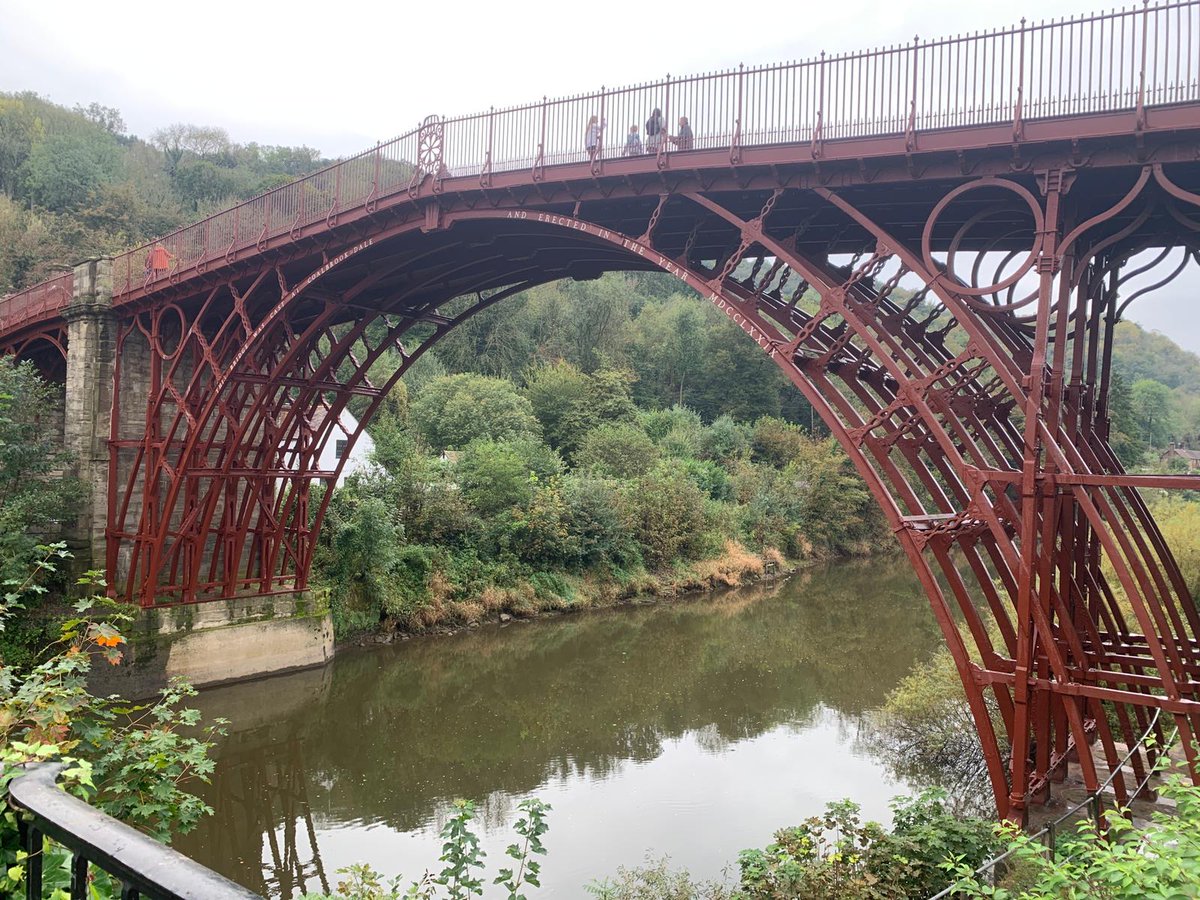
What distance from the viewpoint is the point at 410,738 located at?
15.9 m

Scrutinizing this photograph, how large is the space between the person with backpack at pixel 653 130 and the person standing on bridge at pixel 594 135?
→ 0.60 meters

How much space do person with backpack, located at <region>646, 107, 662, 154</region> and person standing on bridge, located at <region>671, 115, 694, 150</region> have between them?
0.30 meters

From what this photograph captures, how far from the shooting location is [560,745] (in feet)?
50.8

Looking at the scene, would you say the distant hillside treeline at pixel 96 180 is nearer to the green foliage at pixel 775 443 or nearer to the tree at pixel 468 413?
the tree at pixel 468 413

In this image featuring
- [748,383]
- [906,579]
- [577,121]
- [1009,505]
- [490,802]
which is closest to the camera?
[1009,505]

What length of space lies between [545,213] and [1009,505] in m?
7.08

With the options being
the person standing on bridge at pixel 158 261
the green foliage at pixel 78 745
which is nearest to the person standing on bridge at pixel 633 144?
the green foliage at pixel 78 745

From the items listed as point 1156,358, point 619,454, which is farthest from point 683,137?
point 1156,358

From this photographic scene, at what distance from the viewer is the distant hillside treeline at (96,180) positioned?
41.5m

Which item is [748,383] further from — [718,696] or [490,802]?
[490,802]

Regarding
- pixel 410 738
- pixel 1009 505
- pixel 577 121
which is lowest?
pixel 410 738

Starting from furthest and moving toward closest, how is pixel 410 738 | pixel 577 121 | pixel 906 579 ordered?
1. pixel 906 579
2. pixel 410 738
3. pixel 577 121

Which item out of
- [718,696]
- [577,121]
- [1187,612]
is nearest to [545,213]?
[577,121]

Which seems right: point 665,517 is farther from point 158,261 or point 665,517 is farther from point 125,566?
point 158,261
